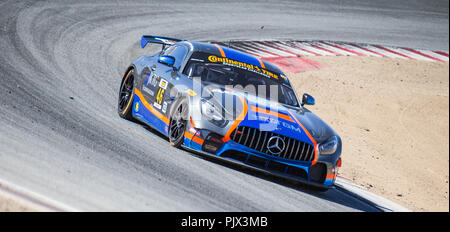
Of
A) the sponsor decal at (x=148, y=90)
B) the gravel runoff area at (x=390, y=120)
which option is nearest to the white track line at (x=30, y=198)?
the sponsor decal at (x=148, y=90)

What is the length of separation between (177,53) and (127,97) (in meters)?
1.05

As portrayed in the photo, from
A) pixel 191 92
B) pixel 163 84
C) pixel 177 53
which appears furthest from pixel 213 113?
pixel 177 53

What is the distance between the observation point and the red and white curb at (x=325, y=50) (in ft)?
51.2

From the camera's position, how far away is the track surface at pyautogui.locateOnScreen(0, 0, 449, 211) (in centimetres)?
535

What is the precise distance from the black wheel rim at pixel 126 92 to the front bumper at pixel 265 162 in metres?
2.33

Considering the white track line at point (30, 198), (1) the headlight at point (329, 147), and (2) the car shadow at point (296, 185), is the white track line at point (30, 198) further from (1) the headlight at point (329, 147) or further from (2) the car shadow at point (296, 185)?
(1) the headlight at point (329, 147)

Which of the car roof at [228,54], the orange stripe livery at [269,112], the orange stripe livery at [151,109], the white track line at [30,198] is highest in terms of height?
the car roof at [228,54]

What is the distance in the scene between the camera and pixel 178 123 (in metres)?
7.20

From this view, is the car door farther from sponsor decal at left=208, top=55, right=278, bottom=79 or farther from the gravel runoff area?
the gravel runoff area

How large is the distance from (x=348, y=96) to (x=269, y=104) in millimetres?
6101

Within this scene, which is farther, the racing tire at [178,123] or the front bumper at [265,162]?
the racing tire at [178,123]

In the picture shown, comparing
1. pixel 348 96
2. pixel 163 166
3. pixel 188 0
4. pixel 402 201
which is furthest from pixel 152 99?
pixel 188 0

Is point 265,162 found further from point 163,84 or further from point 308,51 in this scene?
point 308,51

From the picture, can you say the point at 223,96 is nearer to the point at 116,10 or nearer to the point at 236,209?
the point at 236,209
